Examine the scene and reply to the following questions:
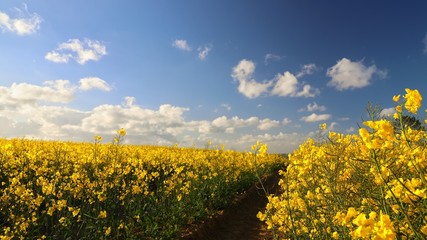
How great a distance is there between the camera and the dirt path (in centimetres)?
973

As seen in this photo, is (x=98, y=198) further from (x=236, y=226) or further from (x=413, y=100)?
(x=413, y=100)

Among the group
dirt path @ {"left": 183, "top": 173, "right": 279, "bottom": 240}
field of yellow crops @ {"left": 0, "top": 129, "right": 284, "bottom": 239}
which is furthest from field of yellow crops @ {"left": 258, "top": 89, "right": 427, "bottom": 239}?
dirt path @ {"left": 183, "top": 173, "right": 279, "bottom": 240}

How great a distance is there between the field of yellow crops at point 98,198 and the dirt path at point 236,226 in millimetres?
384

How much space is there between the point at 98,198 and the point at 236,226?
4.82 meters

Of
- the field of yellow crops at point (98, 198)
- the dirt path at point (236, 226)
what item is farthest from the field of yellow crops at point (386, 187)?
the dirt path at point (236, 226)

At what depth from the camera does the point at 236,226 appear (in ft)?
36.4

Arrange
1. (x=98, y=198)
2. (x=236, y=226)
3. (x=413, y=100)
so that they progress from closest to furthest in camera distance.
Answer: (x=413, y=100) → (x=98, y=198) → (x=236, y=226)

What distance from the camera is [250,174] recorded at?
17.5 meters

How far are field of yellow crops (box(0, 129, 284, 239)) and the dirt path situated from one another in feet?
1.26

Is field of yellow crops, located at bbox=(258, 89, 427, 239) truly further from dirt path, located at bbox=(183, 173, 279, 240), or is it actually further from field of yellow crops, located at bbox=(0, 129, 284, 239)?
dirt path, located at bbox=(183, 173, 279, 240)

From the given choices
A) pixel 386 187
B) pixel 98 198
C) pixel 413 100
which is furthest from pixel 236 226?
pixel 413 100

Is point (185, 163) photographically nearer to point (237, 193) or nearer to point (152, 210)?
point (237, 193)

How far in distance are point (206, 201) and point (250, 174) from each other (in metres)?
6.09

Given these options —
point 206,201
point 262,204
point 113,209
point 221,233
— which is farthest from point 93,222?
point 262,204
